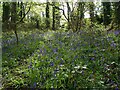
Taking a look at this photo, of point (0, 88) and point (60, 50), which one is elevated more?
point (60, 50)

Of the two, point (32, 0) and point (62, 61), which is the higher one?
point (32, 0)

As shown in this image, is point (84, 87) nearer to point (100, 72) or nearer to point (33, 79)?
point (100, 72)

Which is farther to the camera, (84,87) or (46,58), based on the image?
(46,58)

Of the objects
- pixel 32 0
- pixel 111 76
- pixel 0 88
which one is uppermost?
pixel 32 0

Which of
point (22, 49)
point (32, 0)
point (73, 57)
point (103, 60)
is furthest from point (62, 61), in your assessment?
point (32, 0)

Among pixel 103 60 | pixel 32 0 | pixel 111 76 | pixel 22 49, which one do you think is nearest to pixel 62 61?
pixel 103 60

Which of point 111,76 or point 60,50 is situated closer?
point 111,76

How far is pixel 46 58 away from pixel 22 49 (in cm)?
329

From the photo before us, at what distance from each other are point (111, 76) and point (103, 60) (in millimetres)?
843

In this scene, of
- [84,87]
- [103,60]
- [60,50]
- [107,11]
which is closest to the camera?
[84,87]

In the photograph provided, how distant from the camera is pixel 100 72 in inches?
179

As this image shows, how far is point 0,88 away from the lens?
4.72 metres

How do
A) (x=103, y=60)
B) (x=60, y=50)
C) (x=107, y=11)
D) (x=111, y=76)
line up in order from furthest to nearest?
(x=107, y=11)
(x=60, y=50)
(x=103, y=60)
(x=111, y=76)

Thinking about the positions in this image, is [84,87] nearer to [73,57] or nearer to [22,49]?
[73,57]
